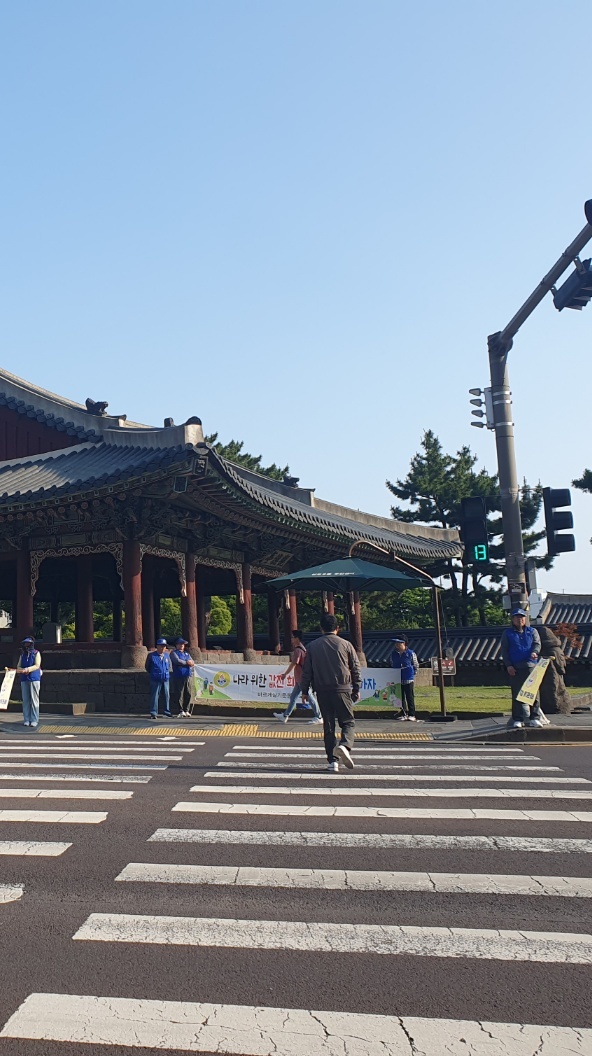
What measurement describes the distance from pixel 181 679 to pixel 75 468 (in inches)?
307

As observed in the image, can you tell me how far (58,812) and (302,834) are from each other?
2.30 meters

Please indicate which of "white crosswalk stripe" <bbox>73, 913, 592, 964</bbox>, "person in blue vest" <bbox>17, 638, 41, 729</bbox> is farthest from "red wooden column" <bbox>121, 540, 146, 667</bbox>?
"white crosswalk stripe" <bbox>73, 913, 592, 964</bbox>

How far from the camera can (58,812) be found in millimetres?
7609

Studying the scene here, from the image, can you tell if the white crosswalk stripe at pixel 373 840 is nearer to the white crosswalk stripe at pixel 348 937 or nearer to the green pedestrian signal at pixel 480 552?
Answer: the white crosswalk stripe at pixel 348 937

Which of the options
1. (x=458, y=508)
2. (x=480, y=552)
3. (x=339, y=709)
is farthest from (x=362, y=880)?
(x=458, y=508)

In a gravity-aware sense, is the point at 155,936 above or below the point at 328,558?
below

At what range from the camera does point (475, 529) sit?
15.0 meters

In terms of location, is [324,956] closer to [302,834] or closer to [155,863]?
[155,863]

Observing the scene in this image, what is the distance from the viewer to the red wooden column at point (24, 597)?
21812 mm

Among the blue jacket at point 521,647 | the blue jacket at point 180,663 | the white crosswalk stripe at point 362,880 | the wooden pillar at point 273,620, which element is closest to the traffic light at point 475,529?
the blue jacket at point 521,647

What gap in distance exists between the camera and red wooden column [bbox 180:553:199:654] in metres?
22.8

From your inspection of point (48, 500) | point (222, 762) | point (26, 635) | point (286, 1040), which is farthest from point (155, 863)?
point (26, 635)

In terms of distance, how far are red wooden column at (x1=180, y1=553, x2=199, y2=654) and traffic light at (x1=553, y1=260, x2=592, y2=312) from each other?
13247mm

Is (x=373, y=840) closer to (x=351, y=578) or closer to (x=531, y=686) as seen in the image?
(x=531, y=686)
